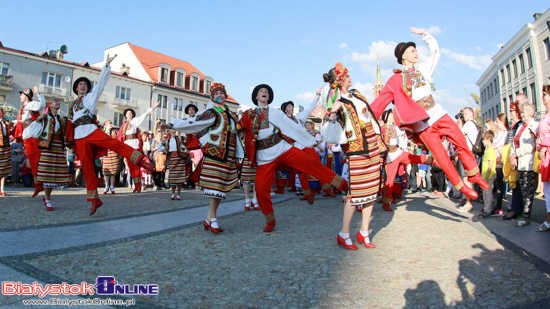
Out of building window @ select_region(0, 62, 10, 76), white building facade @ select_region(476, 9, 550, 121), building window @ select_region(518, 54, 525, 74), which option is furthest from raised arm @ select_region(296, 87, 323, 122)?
building window @ select_region(518, 54, 525, 74)

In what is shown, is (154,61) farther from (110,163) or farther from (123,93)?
(110,163)

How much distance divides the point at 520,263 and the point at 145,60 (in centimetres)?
4385

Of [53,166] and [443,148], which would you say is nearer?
[443,148]

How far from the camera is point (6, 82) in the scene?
28.4 m

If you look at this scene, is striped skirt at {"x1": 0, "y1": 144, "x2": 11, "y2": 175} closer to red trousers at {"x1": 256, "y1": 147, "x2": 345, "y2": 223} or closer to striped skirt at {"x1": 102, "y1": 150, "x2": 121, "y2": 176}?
striped skirt at {"x1": 102, "y1": 150, "x2": 121, "y2": 176}

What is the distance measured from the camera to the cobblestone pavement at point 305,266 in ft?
7.77

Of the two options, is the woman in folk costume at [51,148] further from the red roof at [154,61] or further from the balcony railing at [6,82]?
the red roof at [154,61]

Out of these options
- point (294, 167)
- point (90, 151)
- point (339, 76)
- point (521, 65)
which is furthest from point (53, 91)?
point (521, 65)

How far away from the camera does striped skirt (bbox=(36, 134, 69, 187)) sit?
6078mm

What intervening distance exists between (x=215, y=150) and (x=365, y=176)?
2.07 metres

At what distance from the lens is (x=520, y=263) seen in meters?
3.10

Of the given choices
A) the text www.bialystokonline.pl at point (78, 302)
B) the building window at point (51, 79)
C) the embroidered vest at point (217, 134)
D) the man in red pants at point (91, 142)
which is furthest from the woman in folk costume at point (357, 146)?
the building window at point (51, 79)

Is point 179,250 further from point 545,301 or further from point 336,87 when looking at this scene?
point 545,301

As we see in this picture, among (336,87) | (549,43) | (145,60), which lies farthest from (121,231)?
(145,60)
